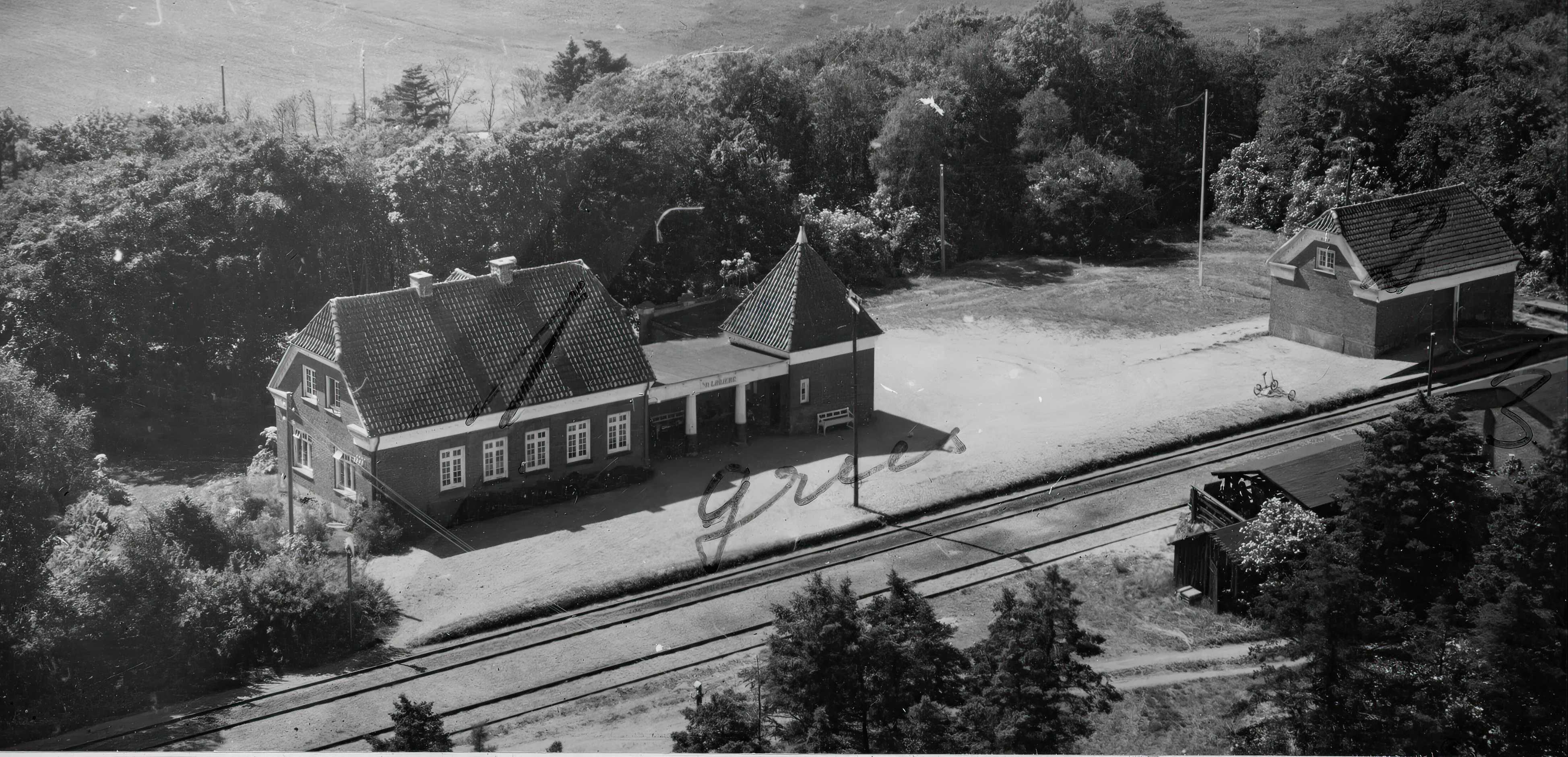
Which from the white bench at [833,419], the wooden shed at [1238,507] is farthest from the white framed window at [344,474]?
the wooden shed at [1238,507]

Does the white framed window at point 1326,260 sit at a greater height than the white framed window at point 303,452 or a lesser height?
greater

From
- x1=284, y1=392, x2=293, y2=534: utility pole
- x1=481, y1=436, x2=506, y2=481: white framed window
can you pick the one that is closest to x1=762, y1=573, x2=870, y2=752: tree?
x1=481, y1=436, x2=506, y2=481: white framed window

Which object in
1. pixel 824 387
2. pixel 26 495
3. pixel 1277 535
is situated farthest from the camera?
pixel 824 387

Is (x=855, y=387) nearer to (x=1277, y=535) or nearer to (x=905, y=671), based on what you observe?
(x=1277, y=535)

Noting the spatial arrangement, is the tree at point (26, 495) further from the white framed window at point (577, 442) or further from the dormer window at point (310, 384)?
the white framed window at point (577, 442)

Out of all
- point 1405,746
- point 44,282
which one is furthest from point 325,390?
point 1405,746
